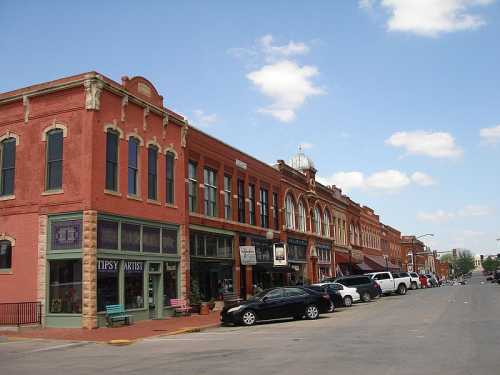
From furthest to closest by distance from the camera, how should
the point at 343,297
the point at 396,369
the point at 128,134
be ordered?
the point at 343,297 → the point at 128,134 → the point at 396,369

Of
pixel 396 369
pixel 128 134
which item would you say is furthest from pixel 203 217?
pixel 396 369

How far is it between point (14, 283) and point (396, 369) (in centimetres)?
1732

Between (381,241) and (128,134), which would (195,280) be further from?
(381,241)

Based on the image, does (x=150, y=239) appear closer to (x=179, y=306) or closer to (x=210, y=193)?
(x=179, y=306)

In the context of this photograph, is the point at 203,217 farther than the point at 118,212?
Yes

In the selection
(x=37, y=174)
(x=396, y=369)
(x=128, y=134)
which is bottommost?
(x=396, y=369)

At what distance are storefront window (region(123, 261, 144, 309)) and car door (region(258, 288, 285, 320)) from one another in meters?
5.52

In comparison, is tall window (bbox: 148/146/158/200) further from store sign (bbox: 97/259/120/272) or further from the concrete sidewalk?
the concrete sidewalk

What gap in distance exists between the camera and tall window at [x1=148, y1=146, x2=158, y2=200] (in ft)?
85.5

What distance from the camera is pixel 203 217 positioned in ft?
99.0

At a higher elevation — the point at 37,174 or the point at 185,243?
the point at 37,174

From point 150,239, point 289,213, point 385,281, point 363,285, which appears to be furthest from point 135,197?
point 385,281

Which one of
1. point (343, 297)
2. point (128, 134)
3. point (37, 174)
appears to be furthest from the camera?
point (343, 297)

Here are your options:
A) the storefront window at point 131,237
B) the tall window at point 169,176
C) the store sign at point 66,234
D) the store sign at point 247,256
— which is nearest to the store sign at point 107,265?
the storefront window at point 131,237
